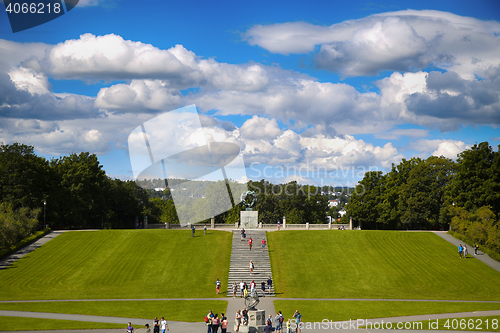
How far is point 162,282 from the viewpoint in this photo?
4503 centimetres

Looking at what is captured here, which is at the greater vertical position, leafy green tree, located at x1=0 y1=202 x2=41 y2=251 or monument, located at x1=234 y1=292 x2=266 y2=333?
leafy green tree, located at x1=0 y1=202 x2=41 y2=251

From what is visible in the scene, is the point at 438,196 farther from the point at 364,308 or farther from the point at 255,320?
the point at 255,320

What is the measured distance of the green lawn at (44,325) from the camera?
1116 inches

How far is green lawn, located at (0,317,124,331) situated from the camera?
28344mm

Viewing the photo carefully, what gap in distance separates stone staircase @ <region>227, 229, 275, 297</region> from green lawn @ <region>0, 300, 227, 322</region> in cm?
634

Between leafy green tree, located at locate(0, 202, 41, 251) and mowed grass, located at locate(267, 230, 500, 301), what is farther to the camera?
leafy green tree, located at locate(0, 202, 41, 251)

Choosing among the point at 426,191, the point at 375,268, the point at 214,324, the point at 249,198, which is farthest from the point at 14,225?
the point at 426,191

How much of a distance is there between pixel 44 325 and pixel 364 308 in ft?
81.9

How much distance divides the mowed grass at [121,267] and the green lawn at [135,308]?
3.23m

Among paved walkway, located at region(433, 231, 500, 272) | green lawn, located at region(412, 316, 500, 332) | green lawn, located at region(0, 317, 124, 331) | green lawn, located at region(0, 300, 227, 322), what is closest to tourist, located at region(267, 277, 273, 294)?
green lawn, located at region(0, 300, 227, 322)

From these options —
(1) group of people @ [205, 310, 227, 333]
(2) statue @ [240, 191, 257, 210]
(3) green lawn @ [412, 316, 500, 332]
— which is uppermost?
(2) statue @ [240, 191, 257, 210]

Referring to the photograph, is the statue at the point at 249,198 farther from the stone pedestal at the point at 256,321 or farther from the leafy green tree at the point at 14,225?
the stone pedestal at the point at 256,321

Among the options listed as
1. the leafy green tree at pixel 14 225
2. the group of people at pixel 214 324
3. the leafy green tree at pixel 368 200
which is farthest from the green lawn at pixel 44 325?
the leafy green tree at pixel 368 200

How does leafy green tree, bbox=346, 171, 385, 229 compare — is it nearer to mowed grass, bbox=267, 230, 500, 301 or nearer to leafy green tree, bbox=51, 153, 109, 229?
mowed grass, bbox=267, 230, 500, 301
